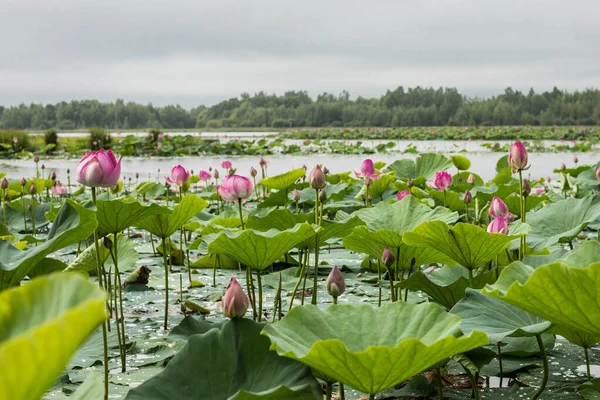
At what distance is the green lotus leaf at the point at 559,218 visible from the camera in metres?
2.20

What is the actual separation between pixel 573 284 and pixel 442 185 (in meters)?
2.10

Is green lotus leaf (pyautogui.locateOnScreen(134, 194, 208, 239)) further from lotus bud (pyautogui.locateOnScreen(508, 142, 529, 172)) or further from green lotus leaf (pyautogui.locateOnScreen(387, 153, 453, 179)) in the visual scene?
green lotus leaf (pyautogui.locateOnScreen(387, 153, 453, 179))

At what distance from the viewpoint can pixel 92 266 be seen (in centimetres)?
196

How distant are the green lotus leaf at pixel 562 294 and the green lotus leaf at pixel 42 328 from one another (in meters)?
0.67

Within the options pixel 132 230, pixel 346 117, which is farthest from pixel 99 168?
pixel 346 117

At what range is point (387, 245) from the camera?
1.90 meters

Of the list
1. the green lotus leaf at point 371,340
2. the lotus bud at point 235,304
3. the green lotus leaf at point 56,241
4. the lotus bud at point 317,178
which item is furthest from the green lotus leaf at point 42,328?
the lotus bud at point 317,178

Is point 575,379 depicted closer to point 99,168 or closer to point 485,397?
point 485,397

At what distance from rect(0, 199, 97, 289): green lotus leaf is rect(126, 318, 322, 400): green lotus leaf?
370mm

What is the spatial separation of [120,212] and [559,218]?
1.55m

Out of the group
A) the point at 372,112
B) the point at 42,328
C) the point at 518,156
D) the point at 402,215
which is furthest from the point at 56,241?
the point at 372,112

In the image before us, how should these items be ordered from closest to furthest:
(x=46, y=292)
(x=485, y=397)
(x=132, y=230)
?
(x=46, y=292), (x=485, y=397), (x=132, y=230)

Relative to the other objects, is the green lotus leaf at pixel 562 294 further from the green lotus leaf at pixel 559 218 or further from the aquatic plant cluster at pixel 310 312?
the green lotus leaf at pixel 559 218

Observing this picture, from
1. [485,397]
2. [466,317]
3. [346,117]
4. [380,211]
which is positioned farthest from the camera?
[346,117]
